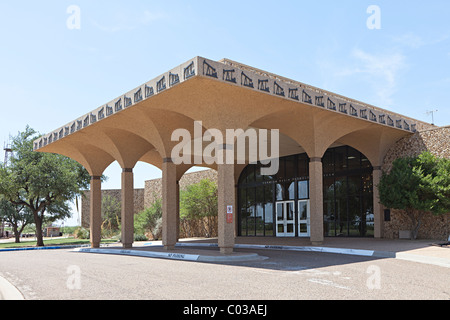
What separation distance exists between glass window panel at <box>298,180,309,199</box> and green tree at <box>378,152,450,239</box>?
6.59 metres

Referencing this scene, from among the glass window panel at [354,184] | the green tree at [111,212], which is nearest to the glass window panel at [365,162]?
the glass window panel at [354,184]

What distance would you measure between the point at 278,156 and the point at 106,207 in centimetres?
2374

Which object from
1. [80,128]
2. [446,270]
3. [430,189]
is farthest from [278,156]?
[446,270]

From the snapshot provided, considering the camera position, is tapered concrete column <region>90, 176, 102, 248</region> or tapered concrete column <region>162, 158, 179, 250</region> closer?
tapered concrete column <region>162, 158, 179, 250</region>

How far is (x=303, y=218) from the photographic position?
29.4 metres

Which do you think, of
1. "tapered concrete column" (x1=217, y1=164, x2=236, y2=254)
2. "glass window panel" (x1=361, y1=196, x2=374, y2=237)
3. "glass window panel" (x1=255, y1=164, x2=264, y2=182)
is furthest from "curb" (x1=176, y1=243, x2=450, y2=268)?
"glass window panel" (x1=255, y1=164, x2=264, y2=182)

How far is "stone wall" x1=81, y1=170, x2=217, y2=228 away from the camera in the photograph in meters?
38.7

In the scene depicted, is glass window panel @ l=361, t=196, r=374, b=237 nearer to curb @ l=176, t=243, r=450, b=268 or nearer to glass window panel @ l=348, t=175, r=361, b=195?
glass window panel @ l=348, t=175, r=361, b=195

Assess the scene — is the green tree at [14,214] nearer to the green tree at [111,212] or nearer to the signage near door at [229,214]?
the green tree at [111,212]

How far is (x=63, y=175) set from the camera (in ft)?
105

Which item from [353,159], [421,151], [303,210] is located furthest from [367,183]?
[303,210]

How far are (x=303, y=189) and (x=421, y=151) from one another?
8199mm

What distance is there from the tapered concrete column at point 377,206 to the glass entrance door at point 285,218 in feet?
20.7
